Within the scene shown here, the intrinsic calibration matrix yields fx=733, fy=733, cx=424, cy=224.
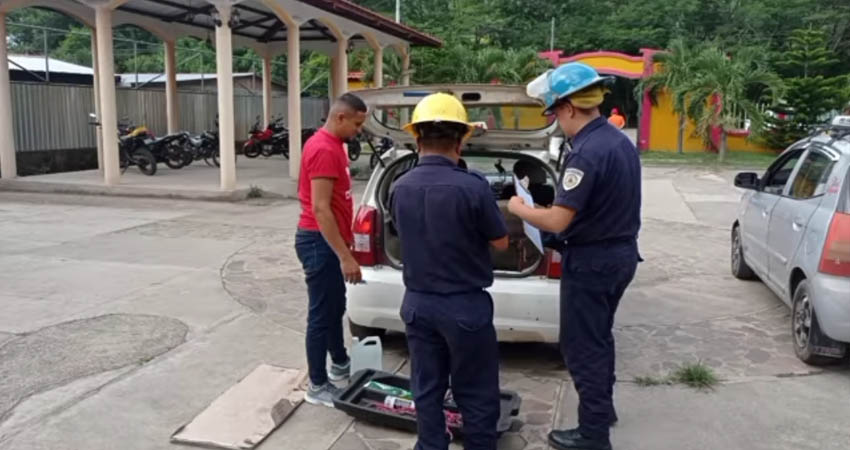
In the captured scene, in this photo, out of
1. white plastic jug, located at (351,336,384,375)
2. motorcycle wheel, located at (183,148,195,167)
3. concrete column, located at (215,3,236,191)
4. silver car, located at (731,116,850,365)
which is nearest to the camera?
white plastic jug, located at (351,336,384,375)

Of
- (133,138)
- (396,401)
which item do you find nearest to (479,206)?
(396,401)

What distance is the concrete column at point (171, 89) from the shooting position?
662 inches

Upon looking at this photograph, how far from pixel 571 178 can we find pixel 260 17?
14166 mm

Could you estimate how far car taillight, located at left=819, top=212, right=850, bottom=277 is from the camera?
434cm

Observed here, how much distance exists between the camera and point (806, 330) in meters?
4.73

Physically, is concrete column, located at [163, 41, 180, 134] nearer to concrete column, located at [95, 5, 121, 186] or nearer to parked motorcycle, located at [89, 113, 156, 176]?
parked motorcycle, located at [89, 113, 156, 176]

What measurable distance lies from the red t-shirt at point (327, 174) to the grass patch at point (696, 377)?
2.20m

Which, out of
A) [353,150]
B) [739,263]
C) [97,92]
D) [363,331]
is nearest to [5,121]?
[97,92]

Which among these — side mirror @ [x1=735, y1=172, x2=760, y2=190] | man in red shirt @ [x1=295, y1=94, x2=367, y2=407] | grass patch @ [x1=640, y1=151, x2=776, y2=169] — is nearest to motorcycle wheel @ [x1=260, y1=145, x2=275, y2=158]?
grass patch @ [x1=640, y1=151, x2=776, y2=169]

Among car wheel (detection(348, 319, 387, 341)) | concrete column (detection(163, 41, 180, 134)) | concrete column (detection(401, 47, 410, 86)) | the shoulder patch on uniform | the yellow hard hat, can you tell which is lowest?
car wheel (detection(348, 319, 387, 341))

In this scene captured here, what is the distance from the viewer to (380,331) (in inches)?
195

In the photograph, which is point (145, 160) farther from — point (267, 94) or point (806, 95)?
point (806, 95)

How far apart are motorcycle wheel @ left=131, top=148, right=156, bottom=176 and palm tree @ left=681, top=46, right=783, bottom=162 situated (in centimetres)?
1541

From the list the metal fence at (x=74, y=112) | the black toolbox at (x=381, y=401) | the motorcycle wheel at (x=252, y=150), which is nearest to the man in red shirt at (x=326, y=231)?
the black toolbox at (x=381, y=401)
